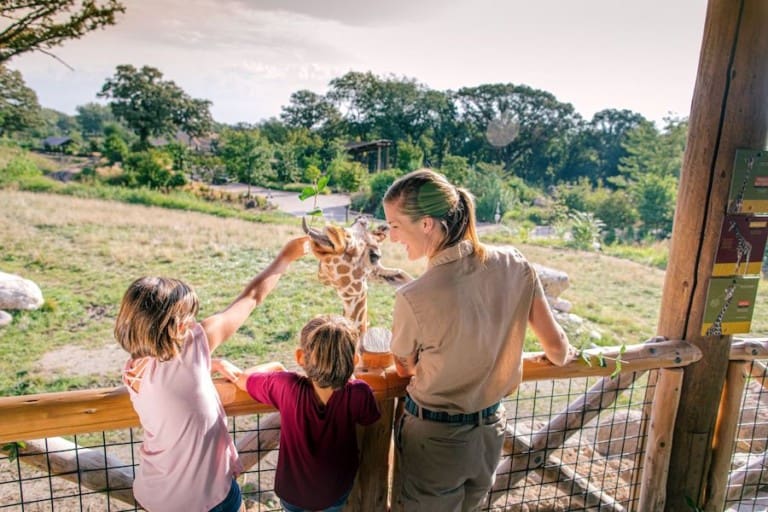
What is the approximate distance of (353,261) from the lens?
1.62m

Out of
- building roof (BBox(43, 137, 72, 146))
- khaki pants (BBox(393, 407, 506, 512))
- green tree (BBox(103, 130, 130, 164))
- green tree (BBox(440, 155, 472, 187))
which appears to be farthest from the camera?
building roof (BBox(43, 137, 72, 146))

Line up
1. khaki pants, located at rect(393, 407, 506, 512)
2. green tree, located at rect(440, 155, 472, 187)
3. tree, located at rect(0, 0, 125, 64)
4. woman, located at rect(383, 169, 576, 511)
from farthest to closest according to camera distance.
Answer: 1. green tree, located at rect(440, 155, 472, 187)
2. tree, located at rect(0, 0, 125, 64)
3. khaki pants, located at rect(393, 407, 506, 512)
4. woman, located at rect(383, 169, 576, 511)

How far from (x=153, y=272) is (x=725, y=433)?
30.3 ft

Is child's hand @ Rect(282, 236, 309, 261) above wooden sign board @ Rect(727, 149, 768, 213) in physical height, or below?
below

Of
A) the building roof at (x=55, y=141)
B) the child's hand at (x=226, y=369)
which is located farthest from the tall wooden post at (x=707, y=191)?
the building roof at (x=55, y=141)

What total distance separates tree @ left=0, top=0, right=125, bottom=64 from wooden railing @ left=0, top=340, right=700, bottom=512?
27.4 feet

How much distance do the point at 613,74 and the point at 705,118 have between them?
694 inches

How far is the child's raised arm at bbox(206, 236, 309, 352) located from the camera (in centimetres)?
128

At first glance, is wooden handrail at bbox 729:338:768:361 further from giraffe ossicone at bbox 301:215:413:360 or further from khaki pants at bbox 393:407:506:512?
giraffe ossicone at bbox 301:215:413:360

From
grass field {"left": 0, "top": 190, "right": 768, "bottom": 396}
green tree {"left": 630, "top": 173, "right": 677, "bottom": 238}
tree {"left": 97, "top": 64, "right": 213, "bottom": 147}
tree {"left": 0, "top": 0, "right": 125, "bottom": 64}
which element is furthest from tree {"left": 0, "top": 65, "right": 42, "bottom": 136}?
green tree {"left": 630, "top": 173, "right": 677, "bottom": 238}

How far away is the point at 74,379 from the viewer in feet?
18.2

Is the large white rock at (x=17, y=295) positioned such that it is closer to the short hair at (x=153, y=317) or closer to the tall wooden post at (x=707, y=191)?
the short hair at (x=153, y=317)

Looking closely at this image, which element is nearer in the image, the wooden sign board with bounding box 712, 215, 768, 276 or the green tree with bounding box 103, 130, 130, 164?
the wooden sign board with bounding box 712, 215, 768, 276

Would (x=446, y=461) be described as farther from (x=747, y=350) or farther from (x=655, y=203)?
(x=655, y=203)
